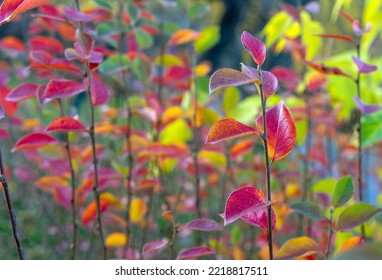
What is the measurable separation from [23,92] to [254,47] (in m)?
0.33

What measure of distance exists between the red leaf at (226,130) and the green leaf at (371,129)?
1.04 feet

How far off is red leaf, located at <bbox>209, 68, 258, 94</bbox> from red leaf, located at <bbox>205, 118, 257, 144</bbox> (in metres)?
0.04

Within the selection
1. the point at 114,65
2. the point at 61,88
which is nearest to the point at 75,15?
the point at 61,88

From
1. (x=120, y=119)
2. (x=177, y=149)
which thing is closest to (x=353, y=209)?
(x=177, y=149)

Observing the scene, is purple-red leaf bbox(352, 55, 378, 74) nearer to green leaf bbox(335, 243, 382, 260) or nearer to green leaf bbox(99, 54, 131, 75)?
green leaf bbox(335, 243, 382, 260)

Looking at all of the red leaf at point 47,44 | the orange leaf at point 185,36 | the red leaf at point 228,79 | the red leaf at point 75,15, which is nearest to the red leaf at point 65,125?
the red leaf at point 75,15

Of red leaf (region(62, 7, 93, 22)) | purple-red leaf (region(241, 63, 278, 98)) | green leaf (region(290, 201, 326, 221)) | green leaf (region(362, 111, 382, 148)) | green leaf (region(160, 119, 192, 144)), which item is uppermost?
red leaf (region(62, 7, 93, 22))

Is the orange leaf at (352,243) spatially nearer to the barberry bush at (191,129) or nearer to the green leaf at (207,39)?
the barberry bush at (191,129)

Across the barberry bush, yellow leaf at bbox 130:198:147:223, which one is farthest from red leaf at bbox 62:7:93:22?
yellow leaf at bbox 130:198:147:223

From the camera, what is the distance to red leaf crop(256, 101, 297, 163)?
509 millimetres

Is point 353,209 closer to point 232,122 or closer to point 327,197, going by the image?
point 232,122

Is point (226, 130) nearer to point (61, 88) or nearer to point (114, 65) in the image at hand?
point (61, 88)
